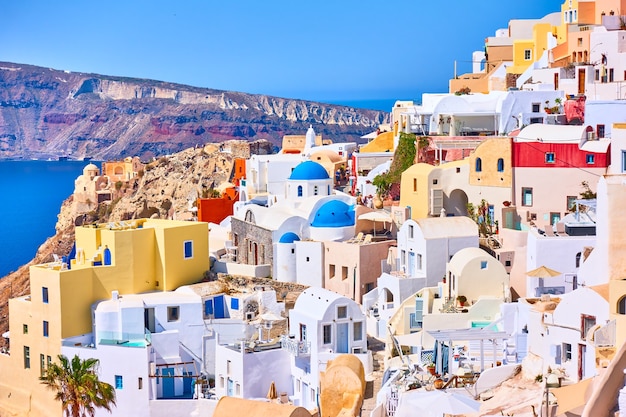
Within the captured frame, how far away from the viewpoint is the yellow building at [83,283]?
103ft

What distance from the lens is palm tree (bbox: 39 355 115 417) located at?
28853 millimetres

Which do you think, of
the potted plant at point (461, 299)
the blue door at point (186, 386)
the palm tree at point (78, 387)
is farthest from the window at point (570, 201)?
the palm tree at point (78, 387)

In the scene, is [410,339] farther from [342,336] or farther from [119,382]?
[119,382]

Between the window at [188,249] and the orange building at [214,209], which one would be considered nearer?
the window at [188,249]

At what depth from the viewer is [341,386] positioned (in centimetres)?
2636

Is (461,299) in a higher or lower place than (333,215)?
lower

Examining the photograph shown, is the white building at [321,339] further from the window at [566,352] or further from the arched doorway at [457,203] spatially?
the arched doorway at [457,203]

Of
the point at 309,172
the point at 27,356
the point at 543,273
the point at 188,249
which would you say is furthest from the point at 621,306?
the point at 309,172

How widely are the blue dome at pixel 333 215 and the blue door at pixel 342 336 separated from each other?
7.38m

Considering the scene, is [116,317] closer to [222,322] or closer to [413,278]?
[222,322]

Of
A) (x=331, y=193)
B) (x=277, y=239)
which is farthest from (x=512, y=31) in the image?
(x=277, y=239)

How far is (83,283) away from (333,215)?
27.7 ft

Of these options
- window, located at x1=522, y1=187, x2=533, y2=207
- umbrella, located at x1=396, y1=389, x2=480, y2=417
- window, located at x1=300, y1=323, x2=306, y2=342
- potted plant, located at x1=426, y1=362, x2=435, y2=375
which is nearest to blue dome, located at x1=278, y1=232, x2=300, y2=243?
window, located at x1=300, y1=323, x2=306, y2=342

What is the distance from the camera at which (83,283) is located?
31656mm
